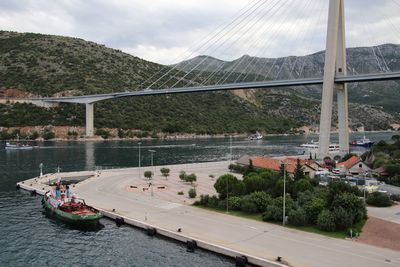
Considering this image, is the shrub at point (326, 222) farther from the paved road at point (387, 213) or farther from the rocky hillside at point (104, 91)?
the rocky hillside at point (104, 91)

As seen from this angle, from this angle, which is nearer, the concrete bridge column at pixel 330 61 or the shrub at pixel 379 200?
the shrub at pixel 379 200

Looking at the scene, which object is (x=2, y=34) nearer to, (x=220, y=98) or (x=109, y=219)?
(x=220, y=98)

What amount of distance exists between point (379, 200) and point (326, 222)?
8.32 metres

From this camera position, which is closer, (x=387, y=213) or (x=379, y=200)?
(x=387, y=213)

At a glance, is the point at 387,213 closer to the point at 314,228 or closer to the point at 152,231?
the point at 314,228

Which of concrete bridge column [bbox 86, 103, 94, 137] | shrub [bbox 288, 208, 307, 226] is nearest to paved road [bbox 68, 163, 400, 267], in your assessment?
shrub [bbox 288, 208, 307, 226]

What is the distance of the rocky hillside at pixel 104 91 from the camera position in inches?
4336

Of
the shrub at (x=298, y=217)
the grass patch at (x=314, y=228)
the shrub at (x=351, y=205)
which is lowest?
the grass patch at (x=314, y=228)

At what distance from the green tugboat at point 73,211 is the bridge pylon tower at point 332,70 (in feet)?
101

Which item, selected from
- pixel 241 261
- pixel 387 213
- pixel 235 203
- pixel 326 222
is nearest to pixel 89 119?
pixel 235 203

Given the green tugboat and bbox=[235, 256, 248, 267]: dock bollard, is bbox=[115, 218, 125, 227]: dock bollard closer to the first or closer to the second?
the green tugboat

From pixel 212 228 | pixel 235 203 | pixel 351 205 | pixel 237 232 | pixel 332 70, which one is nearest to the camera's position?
pixel 237 232

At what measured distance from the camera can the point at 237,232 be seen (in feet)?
75.3

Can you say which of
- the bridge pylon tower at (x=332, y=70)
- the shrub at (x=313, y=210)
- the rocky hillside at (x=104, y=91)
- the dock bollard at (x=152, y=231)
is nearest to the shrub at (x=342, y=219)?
the shrub at (x=313, y=210)
